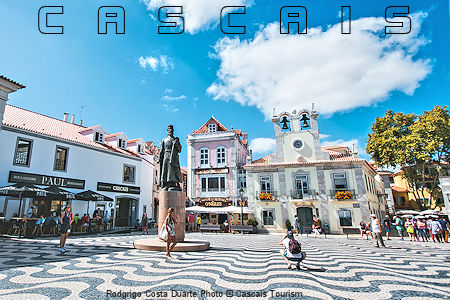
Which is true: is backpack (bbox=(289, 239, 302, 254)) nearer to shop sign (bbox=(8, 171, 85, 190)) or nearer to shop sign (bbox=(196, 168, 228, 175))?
shop sign (bbox=(8, 171, 85, 190))

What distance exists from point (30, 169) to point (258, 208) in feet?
62.9

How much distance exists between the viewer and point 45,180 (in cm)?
1794

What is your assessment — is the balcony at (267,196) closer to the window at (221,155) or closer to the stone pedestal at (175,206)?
the window at (221,155)

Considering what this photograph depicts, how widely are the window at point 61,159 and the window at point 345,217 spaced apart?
78.7 ft

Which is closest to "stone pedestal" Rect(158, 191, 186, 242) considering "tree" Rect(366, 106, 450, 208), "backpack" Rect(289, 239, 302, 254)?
"backpack" Rect(289, 239, 302, 254)

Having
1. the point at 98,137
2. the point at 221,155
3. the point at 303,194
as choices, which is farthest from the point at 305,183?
the point at 98,137

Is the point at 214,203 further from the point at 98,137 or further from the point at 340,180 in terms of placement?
the point at 98,137

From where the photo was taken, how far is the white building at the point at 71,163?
1642cm

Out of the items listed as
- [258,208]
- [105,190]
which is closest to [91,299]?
[105,190]

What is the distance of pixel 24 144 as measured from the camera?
693 inches

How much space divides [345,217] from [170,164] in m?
19.5

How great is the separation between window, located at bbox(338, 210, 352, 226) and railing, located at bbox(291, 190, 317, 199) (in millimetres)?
2751

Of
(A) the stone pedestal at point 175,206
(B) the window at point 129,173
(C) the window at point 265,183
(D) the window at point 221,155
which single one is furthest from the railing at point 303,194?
(A) the stone pedestal at point 175,206

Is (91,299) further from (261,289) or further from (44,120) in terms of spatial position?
(44,120)
